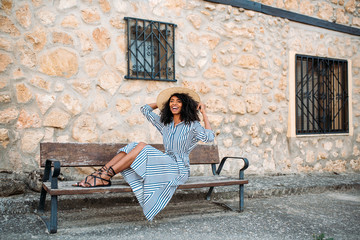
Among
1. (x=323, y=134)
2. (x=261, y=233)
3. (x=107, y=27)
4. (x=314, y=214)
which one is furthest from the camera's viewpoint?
(x=323, y=134)

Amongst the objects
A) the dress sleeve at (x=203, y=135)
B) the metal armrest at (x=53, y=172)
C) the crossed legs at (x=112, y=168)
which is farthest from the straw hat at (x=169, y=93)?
the metal armrest at (x=53, y=172)

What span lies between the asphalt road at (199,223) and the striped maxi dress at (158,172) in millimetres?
250

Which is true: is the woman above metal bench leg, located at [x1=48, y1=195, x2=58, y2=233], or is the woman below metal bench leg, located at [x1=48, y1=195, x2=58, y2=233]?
above

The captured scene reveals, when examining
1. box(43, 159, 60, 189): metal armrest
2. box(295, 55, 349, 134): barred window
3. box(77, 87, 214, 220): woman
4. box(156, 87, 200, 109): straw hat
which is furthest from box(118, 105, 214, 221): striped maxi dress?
box(295, 55, 349, 134): barred window

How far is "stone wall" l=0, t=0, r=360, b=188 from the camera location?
386 cm

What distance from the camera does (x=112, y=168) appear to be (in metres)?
3.10

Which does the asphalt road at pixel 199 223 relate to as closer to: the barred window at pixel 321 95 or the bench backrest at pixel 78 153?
the bench backrest at pixel 78 153

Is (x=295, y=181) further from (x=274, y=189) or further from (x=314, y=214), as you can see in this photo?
(x=314, y=214)

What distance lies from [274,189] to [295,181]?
2.39 feet

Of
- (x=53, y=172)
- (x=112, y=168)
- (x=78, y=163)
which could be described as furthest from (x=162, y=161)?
(x=53, y=172)

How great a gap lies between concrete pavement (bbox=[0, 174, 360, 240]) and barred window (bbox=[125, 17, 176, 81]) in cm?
161

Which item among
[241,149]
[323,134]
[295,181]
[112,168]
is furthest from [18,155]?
[323,134]

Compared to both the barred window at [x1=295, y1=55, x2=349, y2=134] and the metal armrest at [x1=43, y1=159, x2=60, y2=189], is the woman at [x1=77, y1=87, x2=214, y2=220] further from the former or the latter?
the barred window at [x1=295, y1=55, x2=349, y2=134]

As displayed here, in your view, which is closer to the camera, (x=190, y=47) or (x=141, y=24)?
(x=141, y=24)
